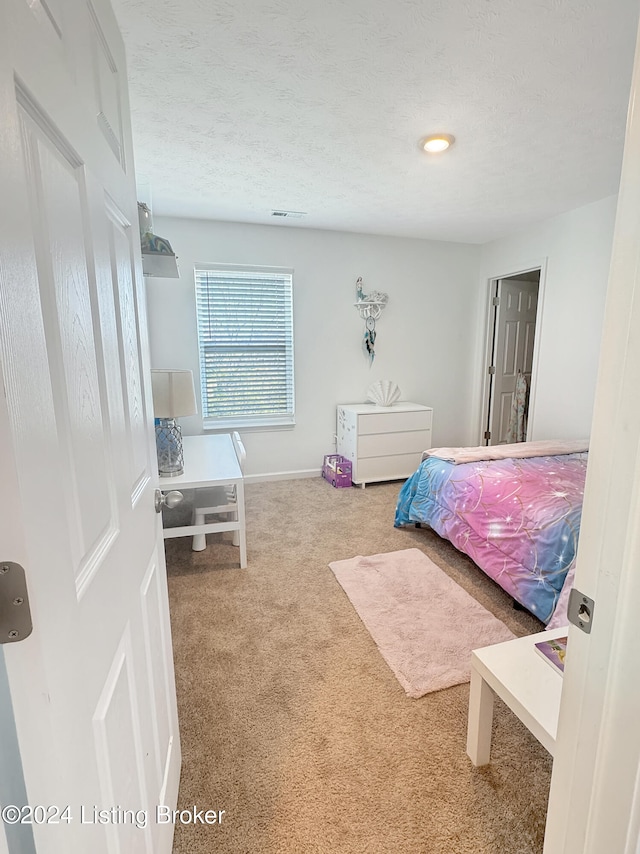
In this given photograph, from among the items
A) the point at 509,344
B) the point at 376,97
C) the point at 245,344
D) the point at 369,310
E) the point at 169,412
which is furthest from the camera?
the point at 509,344

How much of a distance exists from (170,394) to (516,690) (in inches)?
85.4

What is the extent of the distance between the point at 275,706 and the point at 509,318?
4397mm

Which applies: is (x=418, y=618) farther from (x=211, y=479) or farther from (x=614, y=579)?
(x=614, y=579)

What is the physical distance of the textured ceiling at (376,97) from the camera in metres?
1.42

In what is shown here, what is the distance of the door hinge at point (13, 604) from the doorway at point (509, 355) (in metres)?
4.74

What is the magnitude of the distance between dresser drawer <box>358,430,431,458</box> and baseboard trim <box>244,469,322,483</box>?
2.11ft

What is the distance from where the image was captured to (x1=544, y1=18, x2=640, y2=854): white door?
52cm

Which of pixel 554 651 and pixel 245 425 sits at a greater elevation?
pixel 245 425

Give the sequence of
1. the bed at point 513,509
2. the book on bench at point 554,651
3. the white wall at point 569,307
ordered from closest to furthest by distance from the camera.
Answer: the book on bench at point 554,651 < the bed at point 513,509 < the white wall at point 569,307

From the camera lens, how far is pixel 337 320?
407cm

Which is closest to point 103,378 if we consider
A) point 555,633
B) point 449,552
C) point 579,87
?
point 555,633

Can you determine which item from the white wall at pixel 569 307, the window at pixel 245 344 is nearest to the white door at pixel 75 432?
the window at pixel 245 344

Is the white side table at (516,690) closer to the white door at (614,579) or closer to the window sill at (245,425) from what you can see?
the white door at (614,579)

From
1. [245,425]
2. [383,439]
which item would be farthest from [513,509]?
[245,425]
